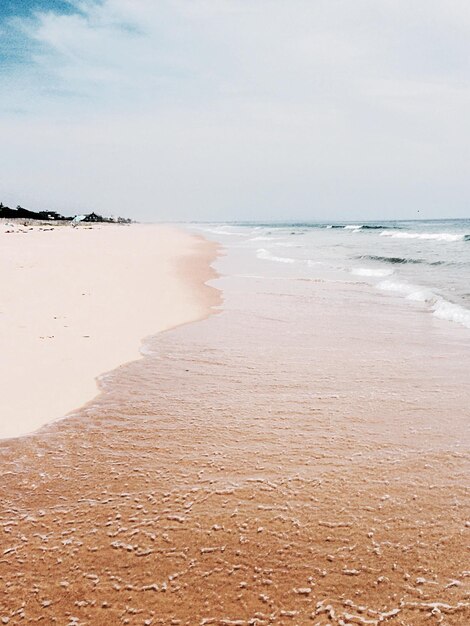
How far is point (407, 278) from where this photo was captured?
14.5m

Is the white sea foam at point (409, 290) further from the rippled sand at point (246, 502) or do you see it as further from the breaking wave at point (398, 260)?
the breaking wave at point (398, 260)

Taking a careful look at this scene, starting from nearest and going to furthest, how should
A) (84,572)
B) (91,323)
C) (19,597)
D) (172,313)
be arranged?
1. (19,597)
2. (84,572)
3. (91,323)
4. (172,313)

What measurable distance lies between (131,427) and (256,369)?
186cm

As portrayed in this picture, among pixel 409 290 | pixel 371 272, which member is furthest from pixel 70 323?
pixel 371 272

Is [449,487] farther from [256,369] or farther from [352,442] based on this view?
[256,369]

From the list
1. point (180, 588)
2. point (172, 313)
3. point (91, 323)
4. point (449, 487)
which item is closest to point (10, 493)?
point (180, 588)

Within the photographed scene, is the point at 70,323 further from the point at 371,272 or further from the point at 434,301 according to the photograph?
the point at 371,272

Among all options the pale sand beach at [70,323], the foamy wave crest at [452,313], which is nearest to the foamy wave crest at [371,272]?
the pale sand beach at [70,323]

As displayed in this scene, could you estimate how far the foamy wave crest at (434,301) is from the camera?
8.19 metres

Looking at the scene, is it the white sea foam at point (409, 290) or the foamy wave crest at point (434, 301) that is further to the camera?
the white sea foam at point (409, 290)

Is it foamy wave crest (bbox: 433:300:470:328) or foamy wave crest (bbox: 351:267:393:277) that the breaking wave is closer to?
foamy wave crest (bbox: 351:267:393:277)

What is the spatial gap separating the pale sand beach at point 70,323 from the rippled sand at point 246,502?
0.42 m

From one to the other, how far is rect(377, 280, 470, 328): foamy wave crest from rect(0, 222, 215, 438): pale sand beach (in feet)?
15.5

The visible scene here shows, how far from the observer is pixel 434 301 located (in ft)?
32.3
